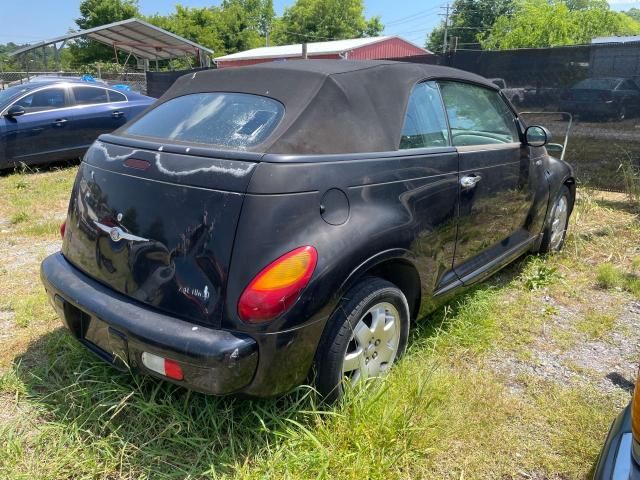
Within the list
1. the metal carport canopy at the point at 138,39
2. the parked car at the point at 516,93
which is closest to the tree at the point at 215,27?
Result: the metal carport canopy at the point at 138,39

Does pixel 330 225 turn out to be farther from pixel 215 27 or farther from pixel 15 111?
pixel 215 27

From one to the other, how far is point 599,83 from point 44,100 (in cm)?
856

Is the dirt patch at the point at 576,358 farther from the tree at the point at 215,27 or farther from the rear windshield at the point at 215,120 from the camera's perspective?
the tree at the point at 215,27

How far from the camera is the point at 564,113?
704cm

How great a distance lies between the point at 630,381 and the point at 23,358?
11.1 ft

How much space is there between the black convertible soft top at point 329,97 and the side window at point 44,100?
6.49 m

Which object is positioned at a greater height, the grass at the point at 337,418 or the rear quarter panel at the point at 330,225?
the rear quarter panel at the point at 330,225

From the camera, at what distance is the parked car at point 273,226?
189cm

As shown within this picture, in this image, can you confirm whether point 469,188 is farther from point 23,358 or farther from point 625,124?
point 625,124

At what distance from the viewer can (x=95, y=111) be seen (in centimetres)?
856

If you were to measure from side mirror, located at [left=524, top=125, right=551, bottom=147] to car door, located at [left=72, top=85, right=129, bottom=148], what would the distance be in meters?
7.20

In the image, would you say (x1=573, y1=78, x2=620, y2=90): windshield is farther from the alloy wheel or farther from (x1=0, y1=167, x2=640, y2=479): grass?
the alloy wheel

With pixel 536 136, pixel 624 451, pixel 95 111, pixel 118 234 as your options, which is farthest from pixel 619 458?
pixel 95 111

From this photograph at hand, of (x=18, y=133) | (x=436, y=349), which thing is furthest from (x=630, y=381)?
(x=18, y=133)
